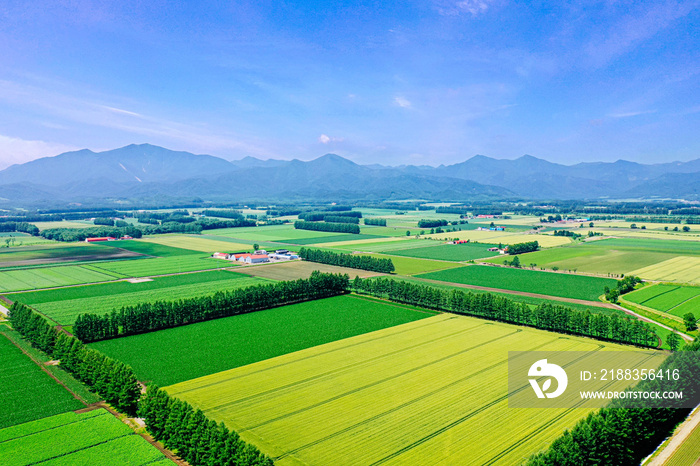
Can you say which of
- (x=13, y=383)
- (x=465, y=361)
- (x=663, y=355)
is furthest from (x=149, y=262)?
(x=663, y=355)

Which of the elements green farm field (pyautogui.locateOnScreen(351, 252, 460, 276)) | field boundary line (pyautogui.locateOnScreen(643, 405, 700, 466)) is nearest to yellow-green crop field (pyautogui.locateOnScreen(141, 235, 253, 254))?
green farm field (pyautogui.locateOnScreen(351, 252, 460, 276))

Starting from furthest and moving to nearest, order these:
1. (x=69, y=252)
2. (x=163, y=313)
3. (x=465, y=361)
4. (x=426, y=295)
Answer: (x=69, y=252), (x=426, y=295), (x=163, y=313), (x=465, y=361)

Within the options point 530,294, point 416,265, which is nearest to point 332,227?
point 416,265

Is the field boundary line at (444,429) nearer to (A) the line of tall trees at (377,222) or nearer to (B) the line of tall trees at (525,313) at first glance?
(B) the line of tall trees at (525,313)

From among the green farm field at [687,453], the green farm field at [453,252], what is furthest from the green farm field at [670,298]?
the green farm field at [453,252]

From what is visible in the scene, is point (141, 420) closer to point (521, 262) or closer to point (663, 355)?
point (663, 355)

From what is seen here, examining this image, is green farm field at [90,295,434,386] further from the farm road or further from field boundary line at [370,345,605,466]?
field boundary line at [370,345,605,466]

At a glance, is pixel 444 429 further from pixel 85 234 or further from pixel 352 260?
pixel 85 234
